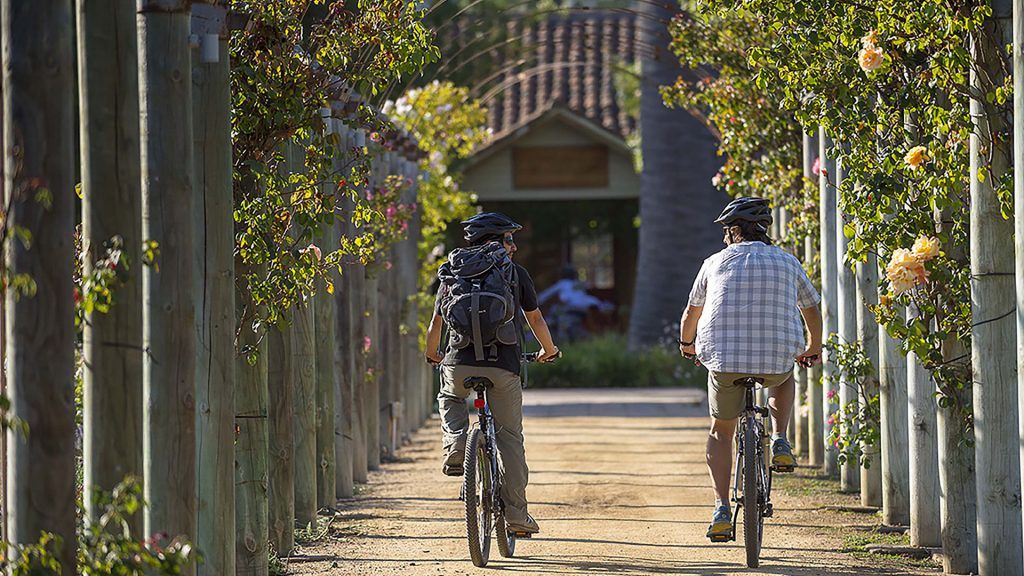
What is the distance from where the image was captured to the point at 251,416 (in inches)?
302

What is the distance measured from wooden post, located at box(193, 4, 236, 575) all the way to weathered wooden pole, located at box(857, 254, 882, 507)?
420 cm

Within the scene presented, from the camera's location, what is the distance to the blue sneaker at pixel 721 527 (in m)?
8.08

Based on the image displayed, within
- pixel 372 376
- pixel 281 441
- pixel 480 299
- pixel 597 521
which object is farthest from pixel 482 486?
pixel 372 376

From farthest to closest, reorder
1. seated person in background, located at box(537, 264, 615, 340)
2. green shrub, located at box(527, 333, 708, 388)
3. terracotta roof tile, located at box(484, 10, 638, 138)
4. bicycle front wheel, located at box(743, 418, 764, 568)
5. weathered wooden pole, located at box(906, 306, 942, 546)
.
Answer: terracotta roof tile, located at box(484, 10, 638, 138) → seated person in background, located at box(537, 264, 615, 340) → green shrub, located at box(527, 333, 708, 388) → weathered wooden pole, located at box(906, 306, 942, 546) → bicycle front wheel, located at box(743, 418, 764, 568)

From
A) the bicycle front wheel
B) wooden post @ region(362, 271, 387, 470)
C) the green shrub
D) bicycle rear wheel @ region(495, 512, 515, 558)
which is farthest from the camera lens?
the green shrub

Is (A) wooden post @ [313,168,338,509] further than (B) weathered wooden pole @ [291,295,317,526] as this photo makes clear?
Yes

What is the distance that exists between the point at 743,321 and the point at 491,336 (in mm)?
1149

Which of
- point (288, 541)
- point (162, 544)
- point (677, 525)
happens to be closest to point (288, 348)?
point (288, 541)

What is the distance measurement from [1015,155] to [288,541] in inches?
158

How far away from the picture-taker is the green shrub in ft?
73.4

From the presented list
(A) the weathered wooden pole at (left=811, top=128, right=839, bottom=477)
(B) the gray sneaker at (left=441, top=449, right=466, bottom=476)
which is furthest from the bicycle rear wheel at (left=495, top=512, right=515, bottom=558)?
(A) the weathered wooden pole at (left=811, top=128, right=839, bottom=477)

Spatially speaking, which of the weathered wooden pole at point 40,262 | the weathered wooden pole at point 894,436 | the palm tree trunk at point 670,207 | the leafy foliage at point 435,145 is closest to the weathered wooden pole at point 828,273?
the weathered wooden pole at point 894,436

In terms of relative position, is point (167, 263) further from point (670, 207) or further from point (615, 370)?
point (670, 207)

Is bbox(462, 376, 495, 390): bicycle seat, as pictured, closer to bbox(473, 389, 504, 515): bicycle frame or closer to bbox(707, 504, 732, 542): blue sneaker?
bbox(473, 389, 504, 515): bicycle frame
